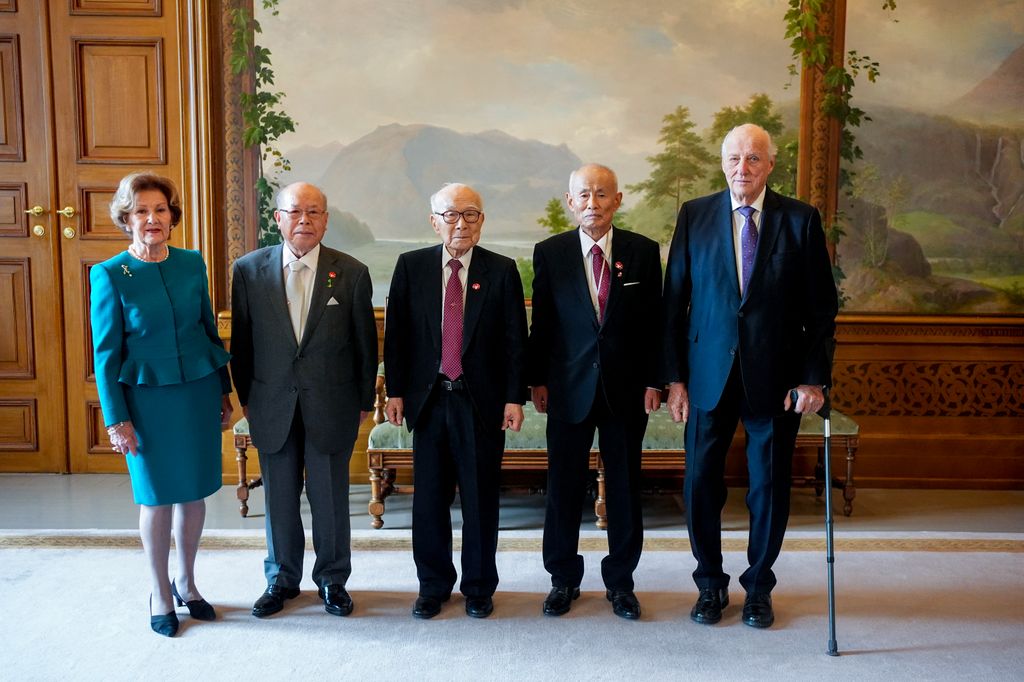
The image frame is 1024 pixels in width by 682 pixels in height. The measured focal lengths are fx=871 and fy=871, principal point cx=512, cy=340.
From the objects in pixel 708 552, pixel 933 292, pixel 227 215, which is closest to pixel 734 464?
pixel 933 292

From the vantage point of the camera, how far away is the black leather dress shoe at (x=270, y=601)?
3.06 m

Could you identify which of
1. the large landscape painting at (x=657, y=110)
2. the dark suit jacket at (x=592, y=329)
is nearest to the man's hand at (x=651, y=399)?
the dark suit jacket at (x=592, y=329)

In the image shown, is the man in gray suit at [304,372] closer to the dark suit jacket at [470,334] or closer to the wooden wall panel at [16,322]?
the dark suit jacket at [470,334]

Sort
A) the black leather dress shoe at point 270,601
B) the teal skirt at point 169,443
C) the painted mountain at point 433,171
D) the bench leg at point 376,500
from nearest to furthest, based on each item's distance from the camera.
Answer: the teal skirt at point 169,443
the black leather dress shoe at point 270,601
the bench leg at point 376,500
the painted mountain at point 433,171

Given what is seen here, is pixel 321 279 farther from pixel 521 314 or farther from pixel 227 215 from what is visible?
pixel 227 215

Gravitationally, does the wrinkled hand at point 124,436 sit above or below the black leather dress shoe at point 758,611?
above

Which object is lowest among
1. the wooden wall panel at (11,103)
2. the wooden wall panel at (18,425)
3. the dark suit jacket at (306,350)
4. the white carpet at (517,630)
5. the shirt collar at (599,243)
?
the white carpet at (517,630)

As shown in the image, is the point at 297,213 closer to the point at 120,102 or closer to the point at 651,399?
the point at 651,399

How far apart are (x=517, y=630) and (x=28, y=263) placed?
3.55 metres

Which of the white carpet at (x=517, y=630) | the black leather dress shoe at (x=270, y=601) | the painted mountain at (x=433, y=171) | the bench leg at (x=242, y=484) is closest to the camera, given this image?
the white carpet at (x=517, y=630)

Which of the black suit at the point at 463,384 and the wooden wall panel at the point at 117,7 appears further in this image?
the wooden wall panel at the point at 117,7

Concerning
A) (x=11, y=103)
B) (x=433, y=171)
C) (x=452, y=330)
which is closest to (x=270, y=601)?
(x=452, y=330)

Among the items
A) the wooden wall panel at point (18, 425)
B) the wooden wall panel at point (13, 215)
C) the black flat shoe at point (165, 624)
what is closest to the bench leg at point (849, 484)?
the black flat shoe at point (165, 624)

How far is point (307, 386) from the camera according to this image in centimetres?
297
